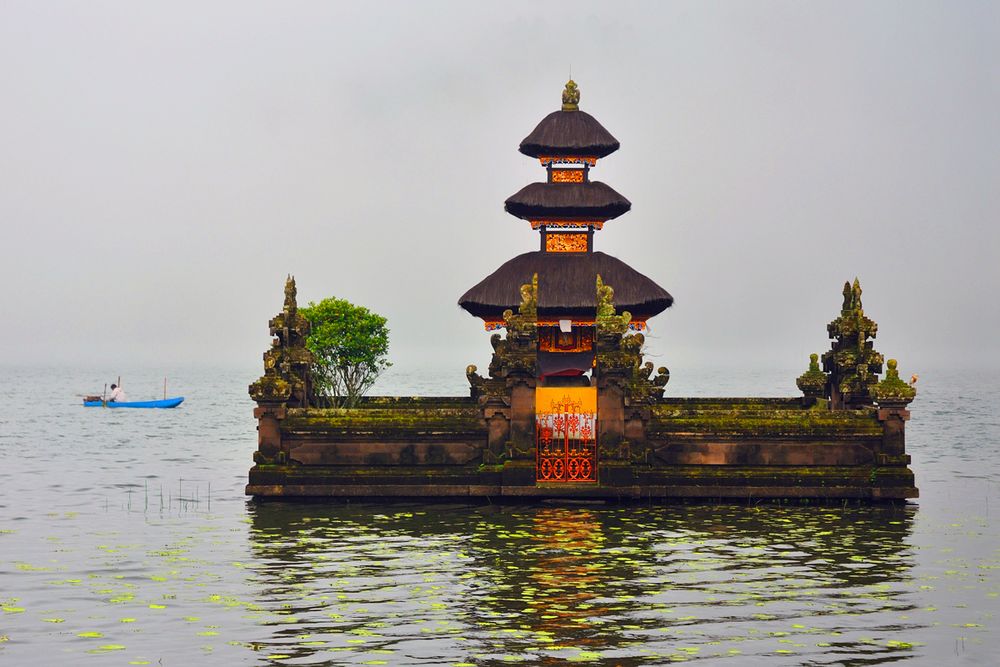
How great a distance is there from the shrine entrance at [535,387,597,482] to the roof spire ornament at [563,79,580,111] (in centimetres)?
1395

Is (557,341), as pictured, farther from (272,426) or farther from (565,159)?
(272,426)

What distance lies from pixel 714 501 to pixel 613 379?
389 cm

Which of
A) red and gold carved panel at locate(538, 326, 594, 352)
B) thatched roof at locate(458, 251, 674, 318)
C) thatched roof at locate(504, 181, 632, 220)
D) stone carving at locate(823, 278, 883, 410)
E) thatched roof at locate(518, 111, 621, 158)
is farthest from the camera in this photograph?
red and gold carved panel at locate(538, 326, 594, 352)

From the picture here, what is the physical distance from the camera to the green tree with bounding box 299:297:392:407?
45.2m

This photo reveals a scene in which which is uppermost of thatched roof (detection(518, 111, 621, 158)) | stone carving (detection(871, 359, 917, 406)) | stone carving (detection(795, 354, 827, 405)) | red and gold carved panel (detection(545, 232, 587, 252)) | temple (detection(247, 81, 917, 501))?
thatched roof (detection(518, 111, 621, 158))

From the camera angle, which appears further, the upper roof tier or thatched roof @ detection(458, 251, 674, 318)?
the upper roof tier

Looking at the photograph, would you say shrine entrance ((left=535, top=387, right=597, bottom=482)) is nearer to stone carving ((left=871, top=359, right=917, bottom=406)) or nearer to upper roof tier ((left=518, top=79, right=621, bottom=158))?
stone carving ((left=871, top=359, right=917, bottom=406))

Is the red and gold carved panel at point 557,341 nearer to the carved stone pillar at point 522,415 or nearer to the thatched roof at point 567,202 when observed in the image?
the thatched roof at point 567,202

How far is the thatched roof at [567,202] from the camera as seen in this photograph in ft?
141

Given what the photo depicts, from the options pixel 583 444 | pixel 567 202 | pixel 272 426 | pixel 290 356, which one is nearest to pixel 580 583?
pixel 583 444

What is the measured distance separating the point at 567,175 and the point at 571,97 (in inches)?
109

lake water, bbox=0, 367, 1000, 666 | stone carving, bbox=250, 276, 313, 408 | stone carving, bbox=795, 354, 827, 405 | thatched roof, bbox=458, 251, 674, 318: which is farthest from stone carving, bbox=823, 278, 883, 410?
stone carving, bbox=250, 276, 313, 408

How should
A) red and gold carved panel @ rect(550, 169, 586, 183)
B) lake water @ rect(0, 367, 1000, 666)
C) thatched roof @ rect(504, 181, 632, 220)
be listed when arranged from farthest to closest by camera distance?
1. red and gold carved panel @ rect(550, 169, 586, 183)
2. thatched roof @ rect(504, 181, 632, 220)
3. lake water @ rect(0, 367, 1000, 666)

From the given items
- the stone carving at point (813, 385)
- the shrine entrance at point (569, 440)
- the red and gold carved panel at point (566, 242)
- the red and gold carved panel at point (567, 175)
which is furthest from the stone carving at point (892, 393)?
the red and gold carved panel at point (567, 175)
